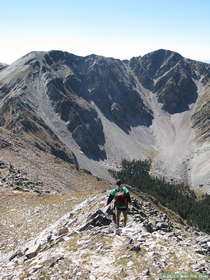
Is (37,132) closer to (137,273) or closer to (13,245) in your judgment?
(13,245)

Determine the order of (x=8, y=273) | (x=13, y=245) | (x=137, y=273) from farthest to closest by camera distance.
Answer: (x=13, y=245) < (x=8, y=273) < (x=137, y=273)

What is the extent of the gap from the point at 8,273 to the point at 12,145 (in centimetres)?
7162

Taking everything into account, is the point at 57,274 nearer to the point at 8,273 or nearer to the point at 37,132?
the point at 8,273

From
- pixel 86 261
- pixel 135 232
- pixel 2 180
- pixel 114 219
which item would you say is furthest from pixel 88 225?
pixel 2 180

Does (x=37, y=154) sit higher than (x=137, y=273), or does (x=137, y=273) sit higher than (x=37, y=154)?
(x=137, y=273)

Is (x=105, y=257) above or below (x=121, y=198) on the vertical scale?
below

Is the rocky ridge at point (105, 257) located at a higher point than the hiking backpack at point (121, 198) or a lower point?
lower

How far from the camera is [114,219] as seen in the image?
2194 centimetres

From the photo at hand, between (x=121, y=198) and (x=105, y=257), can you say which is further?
(x=121, y=198)

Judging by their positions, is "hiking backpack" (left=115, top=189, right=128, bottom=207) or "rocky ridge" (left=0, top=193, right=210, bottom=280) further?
"hiking backpack" (left=115, top=189, right=128, bottom=207)

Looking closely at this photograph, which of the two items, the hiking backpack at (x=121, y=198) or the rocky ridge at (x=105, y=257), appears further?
the hiking backpack at (x=121, y=198)

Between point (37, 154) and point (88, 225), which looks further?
point (37, 154)

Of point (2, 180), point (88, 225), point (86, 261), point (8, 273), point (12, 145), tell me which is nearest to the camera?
point (86, 261)

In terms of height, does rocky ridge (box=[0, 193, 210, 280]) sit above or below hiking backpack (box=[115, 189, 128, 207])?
below
